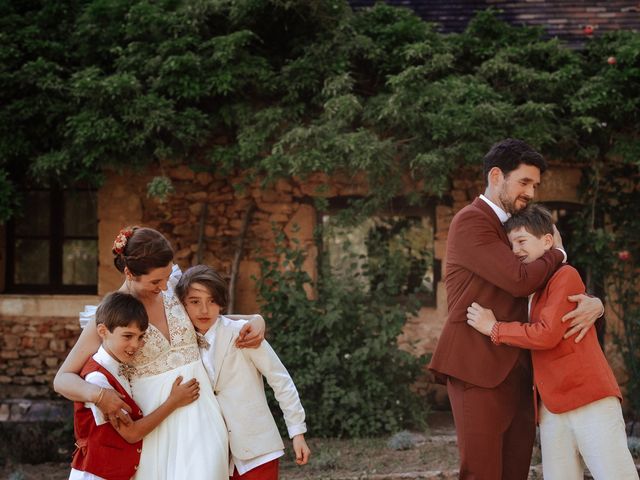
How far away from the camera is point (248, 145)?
6789 millimetres

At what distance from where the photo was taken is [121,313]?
9.34 feet

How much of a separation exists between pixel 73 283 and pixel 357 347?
3413mm

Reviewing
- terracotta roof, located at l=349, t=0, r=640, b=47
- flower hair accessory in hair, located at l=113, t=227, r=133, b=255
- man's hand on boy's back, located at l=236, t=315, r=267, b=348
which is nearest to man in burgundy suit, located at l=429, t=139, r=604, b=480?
man's hand on boy's back, located at l=236, t=315, r=267, b=348

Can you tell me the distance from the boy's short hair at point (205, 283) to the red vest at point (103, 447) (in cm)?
48

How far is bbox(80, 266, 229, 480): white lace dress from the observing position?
9.43ft

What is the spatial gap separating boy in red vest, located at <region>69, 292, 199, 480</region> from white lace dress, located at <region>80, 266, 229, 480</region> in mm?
46

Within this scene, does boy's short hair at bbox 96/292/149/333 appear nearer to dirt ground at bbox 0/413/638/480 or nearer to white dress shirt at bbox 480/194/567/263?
white dress shirt at bbox 480/194/567/263

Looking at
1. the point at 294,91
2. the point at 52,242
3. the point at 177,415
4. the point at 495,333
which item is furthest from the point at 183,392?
the point at 52,242

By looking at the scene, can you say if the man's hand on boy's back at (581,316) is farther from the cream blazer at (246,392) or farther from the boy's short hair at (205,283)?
the boy's short hair at (205,283)

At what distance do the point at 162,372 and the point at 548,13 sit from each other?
6.62m

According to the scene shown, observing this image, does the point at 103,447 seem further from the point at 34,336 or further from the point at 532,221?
the point at 34,336

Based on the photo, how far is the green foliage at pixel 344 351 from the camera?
20.7ft

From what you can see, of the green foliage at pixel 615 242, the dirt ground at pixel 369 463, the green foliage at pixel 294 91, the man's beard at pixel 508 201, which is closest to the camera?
the man's beard at pixel 508 201

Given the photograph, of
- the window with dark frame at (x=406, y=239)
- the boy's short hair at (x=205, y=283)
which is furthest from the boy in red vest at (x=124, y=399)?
the window with dark frame at (x=406, y=239)
